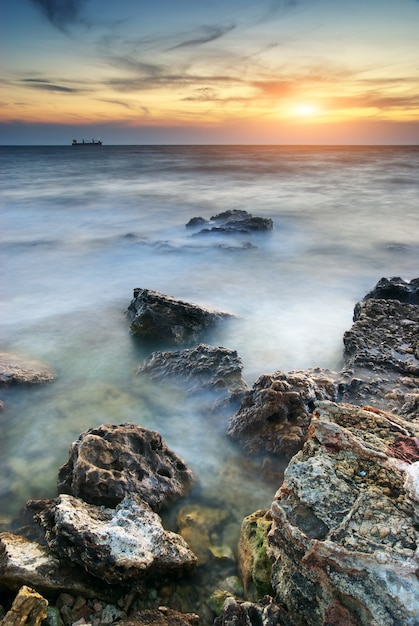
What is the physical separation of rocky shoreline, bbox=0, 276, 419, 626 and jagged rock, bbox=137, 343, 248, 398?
29.0 inches

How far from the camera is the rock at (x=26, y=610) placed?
7.88 ft

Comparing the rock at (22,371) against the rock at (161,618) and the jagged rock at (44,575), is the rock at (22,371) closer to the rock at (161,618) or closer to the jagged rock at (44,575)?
the jagged rock at (44,575)

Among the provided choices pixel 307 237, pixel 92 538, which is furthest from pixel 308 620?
pixel 307 237

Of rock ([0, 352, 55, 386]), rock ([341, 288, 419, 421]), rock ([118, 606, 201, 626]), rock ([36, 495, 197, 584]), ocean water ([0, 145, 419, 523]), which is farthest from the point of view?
rock ([0, 352, 55, 386])

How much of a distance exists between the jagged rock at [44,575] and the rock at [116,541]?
0.07m

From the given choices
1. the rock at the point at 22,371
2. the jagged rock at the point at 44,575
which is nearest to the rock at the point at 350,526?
the jagged rock at the point at 44,575

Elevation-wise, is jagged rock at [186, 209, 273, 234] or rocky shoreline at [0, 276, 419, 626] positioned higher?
jagged rock at [186, 209, 273, 234]

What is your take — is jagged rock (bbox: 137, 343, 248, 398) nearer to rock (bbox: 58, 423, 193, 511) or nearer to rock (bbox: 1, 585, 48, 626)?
rock (bbox: 58, 423, 193, 511)

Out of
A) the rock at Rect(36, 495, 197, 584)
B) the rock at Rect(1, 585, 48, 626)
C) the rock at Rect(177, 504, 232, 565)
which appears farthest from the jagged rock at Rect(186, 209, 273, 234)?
the rock at Rect(1, 585, 48, 626)

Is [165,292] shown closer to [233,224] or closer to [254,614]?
[233,224]

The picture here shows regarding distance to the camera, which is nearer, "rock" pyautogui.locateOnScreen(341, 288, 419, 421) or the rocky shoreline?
the rocky shoreline

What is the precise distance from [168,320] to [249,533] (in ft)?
12.7

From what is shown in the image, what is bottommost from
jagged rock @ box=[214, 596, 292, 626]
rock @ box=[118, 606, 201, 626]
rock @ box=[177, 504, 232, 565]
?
rock @ box=[177, 504, 232, 565]

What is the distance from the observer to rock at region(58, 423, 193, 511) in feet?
11.2
